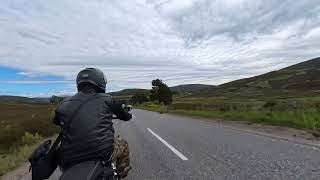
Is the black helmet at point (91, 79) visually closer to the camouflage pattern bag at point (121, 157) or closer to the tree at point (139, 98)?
the camouflage pattern bag at point (121, 157)

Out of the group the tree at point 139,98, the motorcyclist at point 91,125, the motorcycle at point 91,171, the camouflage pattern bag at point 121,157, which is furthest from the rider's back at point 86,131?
the tree at point 139,98

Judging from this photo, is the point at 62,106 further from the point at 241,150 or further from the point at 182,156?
the point at 241,150

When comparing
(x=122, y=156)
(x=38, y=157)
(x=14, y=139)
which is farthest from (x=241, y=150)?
(x=14, y=139)

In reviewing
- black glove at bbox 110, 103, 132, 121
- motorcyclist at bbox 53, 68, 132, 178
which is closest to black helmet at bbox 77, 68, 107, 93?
motorcyclist at bbox 53, 68, 132, 178

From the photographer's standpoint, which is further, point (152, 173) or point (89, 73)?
point (152, 173)

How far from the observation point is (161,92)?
355ft

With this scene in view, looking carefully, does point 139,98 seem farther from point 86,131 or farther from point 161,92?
point 86,131

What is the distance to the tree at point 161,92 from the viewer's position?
107 metres

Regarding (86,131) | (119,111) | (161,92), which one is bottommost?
(86,131)

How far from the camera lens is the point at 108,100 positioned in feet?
17.3

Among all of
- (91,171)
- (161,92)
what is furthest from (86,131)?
(161,92)

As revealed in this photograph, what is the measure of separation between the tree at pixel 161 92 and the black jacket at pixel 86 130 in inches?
3979

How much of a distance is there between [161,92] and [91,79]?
10298 cm

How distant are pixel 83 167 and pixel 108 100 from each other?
1.03 m
